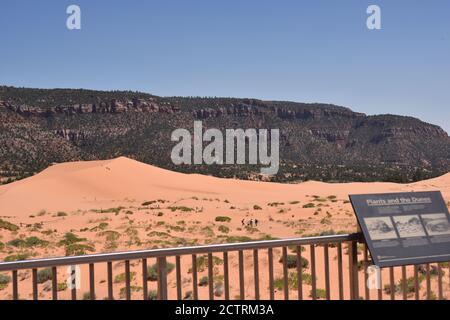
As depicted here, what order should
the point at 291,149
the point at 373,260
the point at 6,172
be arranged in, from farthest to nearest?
the point at 291,149 < the point at 6,172 < the point at 373,260

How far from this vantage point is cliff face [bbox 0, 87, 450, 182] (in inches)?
3602

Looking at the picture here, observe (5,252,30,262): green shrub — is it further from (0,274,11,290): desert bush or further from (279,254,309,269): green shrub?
A: (279,254,309,269): green shrub

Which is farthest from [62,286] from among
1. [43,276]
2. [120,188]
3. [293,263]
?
[120,188]

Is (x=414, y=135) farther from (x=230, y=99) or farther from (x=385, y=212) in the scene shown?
(x=385, y=212)

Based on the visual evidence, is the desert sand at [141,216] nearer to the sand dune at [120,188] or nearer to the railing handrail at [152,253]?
the sand dune at [120,188]

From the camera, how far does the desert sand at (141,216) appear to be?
13.4 m

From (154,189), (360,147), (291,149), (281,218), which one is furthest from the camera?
(360,147)

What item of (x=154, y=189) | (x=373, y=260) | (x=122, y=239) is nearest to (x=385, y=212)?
(x=373, y=260)

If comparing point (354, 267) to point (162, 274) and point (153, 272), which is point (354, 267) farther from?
point (153, 272)

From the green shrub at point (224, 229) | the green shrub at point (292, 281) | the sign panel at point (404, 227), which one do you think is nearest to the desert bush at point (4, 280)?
the green shrub at point (292, 281)

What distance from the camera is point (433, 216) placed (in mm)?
5508

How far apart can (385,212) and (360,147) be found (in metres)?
133

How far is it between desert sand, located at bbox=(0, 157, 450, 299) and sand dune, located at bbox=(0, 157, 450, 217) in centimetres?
9
